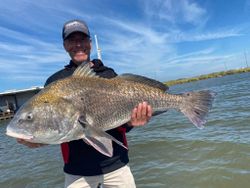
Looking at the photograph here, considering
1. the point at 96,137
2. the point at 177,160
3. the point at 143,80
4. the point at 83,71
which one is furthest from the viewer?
the point at 177,160

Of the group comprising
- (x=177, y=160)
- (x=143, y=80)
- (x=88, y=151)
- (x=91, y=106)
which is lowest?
A: (x=177, y=160)

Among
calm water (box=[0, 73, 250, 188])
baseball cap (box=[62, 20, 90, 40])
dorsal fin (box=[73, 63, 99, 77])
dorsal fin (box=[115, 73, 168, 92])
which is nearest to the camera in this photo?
dorsal fin (box=[73, 63, 99, 77])

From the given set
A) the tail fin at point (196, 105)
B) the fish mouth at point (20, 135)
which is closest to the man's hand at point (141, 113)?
the tail fin at point (196, 105)

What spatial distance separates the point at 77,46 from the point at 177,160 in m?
6.83

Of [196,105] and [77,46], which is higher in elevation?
[77,46]

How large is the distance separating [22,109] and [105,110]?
31.4 inches

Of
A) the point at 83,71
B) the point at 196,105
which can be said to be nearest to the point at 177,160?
the point at 196,105

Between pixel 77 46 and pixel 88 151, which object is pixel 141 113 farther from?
pixel 77 46

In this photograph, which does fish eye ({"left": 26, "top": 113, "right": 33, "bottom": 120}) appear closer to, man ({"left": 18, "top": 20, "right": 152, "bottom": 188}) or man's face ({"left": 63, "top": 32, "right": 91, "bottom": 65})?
man ({"left": 18, "top": 20, "right": 152, "bottom": 188})

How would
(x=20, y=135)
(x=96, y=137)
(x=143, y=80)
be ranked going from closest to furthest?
1. (x=20, y=135)
2. (x=96, y=137)
3. (x=143, y=80)

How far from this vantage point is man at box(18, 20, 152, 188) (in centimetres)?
382

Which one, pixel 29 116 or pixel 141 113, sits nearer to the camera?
pixel 29 116

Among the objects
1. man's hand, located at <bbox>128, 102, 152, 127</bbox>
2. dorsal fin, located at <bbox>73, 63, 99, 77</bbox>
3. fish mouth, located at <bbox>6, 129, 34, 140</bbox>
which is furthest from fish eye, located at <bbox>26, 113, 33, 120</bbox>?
man's hand, located at <bbox>128, 102, 152, 127</bbox>

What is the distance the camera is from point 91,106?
3.36 metres
